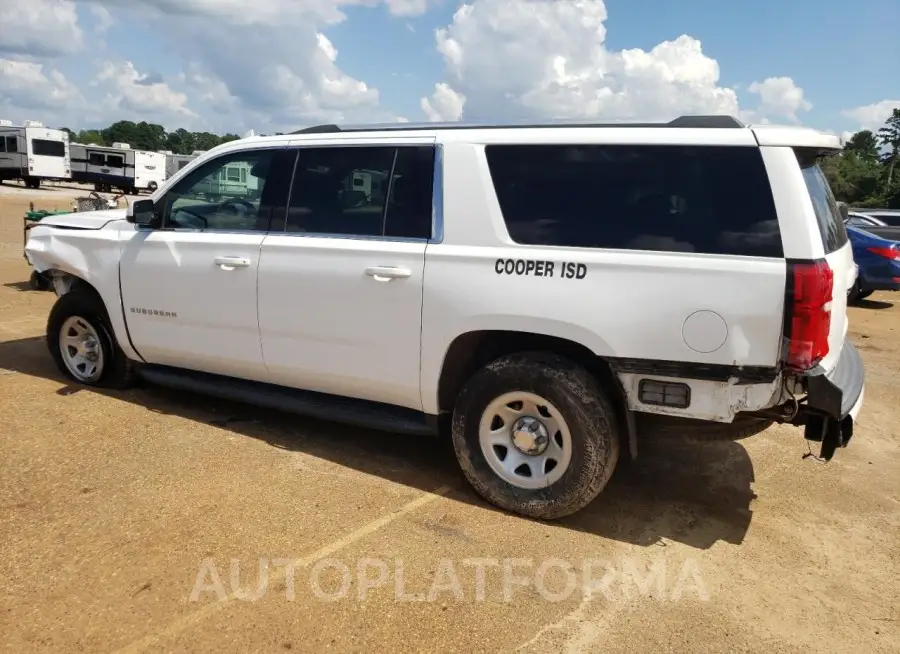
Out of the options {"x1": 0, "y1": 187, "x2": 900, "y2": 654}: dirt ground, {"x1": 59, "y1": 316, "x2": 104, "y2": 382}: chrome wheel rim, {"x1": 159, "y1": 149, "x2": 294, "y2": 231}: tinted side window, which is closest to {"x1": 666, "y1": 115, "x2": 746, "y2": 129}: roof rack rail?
{"x1": 0, "y1": 187, "x2": 900, "y2": 654}: dirt ground

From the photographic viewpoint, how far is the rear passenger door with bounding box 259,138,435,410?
395cm

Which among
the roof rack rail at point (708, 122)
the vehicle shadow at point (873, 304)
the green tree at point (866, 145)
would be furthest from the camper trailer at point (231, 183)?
the green tree at point (866, 145)

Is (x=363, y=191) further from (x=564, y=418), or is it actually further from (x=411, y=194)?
(x=564, y=418)

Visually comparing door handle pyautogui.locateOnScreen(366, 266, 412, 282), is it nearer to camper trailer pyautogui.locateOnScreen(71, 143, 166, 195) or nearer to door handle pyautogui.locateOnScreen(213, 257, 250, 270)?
door handle pyautogui.locateOnScreen(213, 257, 250, 270)

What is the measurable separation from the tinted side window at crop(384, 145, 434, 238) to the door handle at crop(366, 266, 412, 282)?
21cm

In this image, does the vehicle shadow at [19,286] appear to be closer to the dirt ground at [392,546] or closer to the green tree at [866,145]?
the dirt ground at [392,546]

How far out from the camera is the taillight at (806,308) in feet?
10.1

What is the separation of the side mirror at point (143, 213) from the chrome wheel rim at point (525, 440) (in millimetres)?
2761

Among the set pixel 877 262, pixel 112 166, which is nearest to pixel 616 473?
pixel 877 262

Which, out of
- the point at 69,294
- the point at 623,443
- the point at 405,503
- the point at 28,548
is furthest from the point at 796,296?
the point at 69,294

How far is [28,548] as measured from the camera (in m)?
3.27

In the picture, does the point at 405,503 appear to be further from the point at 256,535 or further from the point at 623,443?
the point at 623,443

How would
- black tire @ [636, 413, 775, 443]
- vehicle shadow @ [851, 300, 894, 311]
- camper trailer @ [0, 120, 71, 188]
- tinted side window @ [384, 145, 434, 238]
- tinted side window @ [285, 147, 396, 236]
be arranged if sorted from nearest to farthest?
black tire @ [636, 413, 775, 443]
tinted side window @ [384, 145, 434, 238]
tinted side window @ [285, 147, 396, 236]
vehicle shadow @ [851, 300, 894, 311]
camper trailer @ [0, 120, 71, 188]

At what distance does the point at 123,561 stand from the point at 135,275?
236 centimetres
